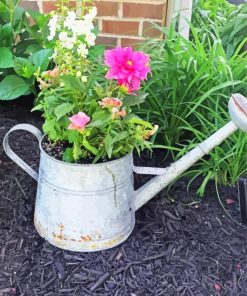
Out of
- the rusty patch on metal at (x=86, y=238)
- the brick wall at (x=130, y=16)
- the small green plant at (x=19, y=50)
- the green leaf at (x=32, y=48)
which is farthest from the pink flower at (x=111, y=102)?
the brick wall at (x=130, y=16)

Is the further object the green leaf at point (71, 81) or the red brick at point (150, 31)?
the red brick at point (150, 31)

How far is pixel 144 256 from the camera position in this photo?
4.89ft

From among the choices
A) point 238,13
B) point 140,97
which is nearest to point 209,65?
point 140,97

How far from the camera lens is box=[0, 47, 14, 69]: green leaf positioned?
181 centimetres

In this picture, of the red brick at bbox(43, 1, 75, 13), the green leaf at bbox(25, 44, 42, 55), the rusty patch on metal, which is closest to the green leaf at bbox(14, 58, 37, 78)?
the green leaf at bbox(25, 44, 42, 55)

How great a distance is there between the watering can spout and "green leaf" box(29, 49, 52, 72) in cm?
64

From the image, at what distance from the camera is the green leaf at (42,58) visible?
1851 millimetres

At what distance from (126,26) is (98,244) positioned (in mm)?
1228

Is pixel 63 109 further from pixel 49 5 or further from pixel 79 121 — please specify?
pixel 49 5

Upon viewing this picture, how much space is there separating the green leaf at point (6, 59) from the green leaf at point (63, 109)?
0.60 metres

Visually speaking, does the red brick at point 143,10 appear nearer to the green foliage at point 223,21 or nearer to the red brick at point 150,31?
the red brick at point 150,31

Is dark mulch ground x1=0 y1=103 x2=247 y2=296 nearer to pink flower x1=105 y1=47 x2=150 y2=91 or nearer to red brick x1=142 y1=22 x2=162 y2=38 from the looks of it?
pink flower x1=105 y1=47 x2=150 y2=91

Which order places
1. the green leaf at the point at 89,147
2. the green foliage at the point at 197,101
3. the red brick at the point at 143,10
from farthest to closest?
the red brick at the point at 143,10 → the green foliage at the point at 197,101 → the green leaf at the point at 89,147

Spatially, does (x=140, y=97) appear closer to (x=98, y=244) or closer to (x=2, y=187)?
(x=98, y=244)
